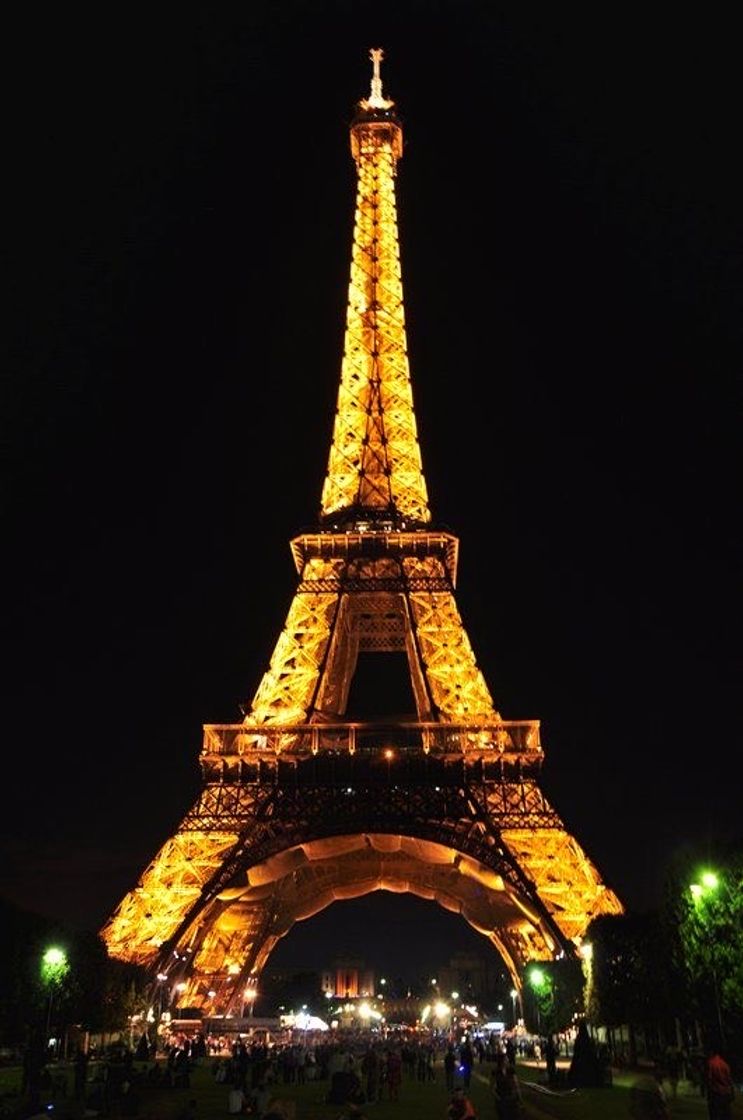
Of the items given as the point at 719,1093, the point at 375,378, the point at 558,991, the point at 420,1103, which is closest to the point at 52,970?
the point at 420,1103

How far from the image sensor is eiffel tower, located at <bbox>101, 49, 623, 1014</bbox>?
4972 centimetres

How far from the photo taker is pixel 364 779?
5450 cm

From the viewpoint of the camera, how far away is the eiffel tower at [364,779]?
49.7 m

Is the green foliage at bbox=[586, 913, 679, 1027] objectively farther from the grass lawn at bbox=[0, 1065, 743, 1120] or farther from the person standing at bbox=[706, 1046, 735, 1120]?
the person standing at bbox=[706, 1046, 735, 1120]

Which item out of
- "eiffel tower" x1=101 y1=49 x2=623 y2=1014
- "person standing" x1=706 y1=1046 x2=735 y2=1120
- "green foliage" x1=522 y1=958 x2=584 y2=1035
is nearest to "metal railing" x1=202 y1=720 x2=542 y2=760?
"eiffel tower" x1=101 y1=49 x2=623 y2=1014

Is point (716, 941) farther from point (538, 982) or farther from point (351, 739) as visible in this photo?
point (351, 739)

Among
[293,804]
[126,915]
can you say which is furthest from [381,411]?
[126,915]

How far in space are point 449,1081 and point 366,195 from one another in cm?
6530

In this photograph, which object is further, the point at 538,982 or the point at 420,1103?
the point at 538,982

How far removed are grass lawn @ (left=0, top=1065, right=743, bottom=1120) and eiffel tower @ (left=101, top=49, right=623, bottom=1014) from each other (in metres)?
14.1

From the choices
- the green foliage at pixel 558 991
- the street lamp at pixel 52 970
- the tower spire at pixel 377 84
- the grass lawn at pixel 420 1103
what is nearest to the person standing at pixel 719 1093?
the grass lawn at pixel 420 1103

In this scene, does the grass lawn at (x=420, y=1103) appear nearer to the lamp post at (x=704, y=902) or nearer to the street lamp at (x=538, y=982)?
the lamp post at (x=704, y=902)

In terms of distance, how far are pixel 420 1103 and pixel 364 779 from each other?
27371 millimetres

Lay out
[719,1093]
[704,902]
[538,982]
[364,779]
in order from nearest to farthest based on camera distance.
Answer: [719,1093] < [704,902] < [538,982] < [364,779]
